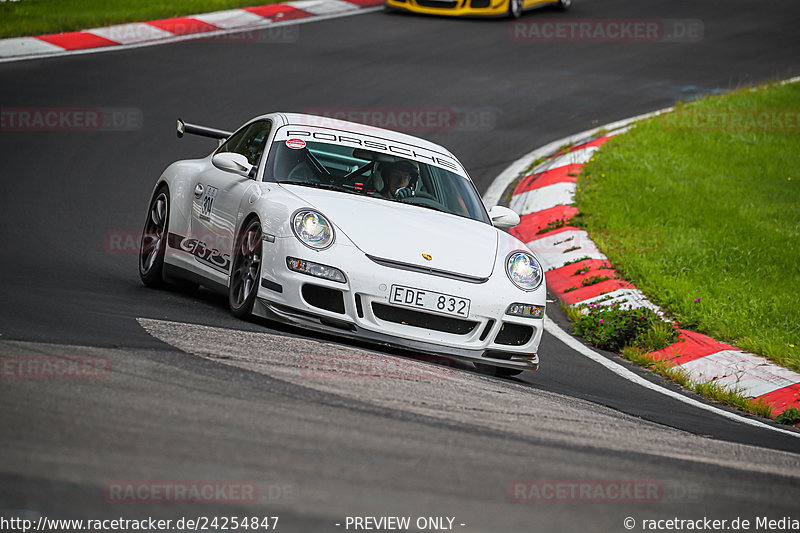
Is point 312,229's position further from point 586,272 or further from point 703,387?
point 586,272

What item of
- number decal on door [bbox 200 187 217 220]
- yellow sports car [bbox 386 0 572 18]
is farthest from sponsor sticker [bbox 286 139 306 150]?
yellow sports car [bbox 386 0 572 18]

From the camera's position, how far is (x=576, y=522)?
3158 millimetres

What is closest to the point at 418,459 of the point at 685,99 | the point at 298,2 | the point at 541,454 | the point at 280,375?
the point at 541,454

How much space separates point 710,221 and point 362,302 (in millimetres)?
5666

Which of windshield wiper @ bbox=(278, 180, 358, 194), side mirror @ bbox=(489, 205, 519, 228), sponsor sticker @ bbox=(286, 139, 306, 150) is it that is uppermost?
sponsor sticker @ bbox=(286, 139, 306, 150)

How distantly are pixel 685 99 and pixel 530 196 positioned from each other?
4948mm

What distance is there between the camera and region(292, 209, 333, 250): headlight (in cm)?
580

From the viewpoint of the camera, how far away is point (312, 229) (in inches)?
230

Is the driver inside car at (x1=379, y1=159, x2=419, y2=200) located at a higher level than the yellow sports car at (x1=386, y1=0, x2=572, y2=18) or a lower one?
lower

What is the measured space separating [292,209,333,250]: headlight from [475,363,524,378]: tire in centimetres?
130

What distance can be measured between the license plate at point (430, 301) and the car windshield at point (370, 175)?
3.58 ft
